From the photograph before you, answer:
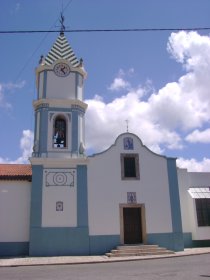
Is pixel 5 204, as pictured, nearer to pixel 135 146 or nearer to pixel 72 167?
pixel 72 167

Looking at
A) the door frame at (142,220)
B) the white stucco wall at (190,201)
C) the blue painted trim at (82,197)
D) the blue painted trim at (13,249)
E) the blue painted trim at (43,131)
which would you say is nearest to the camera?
the blue painted trim at (13,249)

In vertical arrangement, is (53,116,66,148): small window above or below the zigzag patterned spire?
below

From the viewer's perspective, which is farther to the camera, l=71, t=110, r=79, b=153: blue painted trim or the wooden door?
l=71, t=110, r=79, b=153: blue painted trim

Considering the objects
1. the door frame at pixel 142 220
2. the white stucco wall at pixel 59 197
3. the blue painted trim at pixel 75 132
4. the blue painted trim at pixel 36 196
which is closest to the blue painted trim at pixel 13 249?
the blue painted trim at pixel 36 196

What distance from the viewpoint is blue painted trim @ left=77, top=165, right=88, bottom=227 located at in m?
18.9

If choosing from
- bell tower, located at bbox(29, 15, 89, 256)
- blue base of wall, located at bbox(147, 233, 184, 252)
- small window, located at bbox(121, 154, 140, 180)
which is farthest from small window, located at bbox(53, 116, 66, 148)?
blue base of wall, located at bbox(147, 233, 184, 252)

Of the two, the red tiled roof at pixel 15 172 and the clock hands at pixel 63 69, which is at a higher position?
the clock hands at pixel 63 69

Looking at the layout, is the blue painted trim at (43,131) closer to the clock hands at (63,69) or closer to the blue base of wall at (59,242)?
the clock hands at (63,69)

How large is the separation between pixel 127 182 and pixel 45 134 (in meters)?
5.45

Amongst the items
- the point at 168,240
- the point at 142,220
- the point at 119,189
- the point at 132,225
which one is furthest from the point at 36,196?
the point at 168,240

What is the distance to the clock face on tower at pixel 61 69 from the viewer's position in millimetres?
21450

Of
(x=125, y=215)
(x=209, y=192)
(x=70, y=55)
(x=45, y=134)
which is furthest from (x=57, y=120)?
(x=209, y=192)

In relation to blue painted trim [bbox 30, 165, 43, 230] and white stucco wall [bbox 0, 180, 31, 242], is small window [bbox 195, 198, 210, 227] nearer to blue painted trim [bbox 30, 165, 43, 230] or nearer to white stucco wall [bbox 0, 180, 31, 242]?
blue painted trim [bbox 30, 165, 43, 230]

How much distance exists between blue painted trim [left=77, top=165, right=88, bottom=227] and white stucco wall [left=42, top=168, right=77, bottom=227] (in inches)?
8.5
